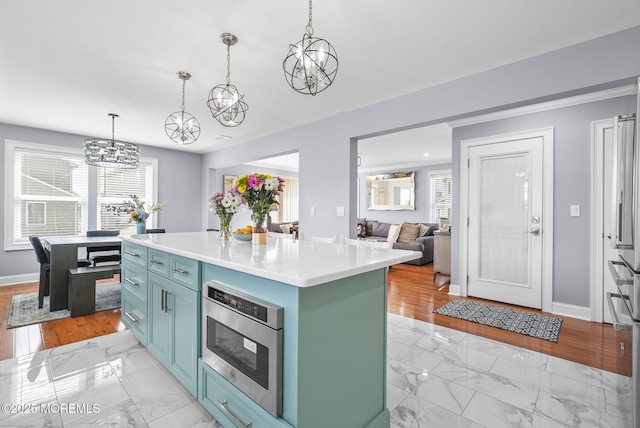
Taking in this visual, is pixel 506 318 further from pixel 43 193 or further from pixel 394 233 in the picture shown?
pixel 43 193

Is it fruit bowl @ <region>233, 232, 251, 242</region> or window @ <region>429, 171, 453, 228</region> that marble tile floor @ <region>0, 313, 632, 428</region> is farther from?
window @ <region>429, 171, 453, 228</region>

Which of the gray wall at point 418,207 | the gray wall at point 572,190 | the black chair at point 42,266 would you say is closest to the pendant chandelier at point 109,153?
the black chair at point 42,266

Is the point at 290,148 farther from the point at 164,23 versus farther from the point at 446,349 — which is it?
the point at 446,349

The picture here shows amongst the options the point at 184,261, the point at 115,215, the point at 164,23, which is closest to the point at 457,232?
the point at 184,261

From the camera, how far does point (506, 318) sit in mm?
3219

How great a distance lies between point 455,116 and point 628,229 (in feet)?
5.67

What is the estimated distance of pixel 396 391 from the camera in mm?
1942

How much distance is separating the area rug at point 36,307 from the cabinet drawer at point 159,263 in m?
1.98

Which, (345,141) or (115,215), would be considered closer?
(345,141)

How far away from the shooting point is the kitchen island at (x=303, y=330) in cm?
118

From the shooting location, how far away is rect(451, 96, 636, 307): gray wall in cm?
321

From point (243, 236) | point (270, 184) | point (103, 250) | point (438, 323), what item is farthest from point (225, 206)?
point (103, 250)

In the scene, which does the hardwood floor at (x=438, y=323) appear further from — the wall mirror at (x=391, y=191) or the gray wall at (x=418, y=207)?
the wall mirror at (x=391, y=191)

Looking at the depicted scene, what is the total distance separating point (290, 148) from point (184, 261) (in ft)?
10.2
